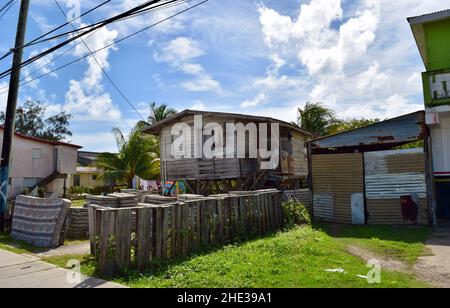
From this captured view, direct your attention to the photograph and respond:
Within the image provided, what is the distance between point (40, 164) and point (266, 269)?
2250 centimetres

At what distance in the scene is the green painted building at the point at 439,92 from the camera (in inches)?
446

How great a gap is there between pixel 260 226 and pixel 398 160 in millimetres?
5352

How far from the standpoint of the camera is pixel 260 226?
32.2 ft

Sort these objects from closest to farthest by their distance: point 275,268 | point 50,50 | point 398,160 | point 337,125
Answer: point 275,268
point 50,50
point 398,160
point 337,125

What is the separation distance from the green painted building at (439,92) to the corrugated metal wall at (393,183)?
1204mm

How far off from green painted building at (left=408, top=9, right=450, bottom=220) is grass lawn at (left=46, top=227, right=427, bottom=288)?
486 centimetres

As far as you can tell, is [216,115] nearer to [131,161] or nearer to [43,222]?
[43,222]

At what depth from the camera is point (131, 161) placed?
27.9 metres

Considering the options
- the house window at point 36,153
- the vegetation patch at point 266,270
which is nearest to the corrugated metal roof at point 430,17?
the vegetation patch at point 266,270

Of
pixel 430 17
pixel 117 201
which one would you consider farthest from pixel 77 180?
pixel 430 17

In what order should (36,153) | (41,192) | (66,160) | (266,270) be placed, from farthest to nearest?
(66,160) → (36,153) → (41,192) → (266,270)

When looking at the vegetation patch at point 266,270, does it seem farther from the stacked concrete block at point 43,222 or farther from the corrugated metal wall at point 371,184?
the corrugated metal wall at point 371,184

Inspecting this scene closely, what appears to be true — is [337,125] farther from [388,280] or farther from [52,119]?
[52,119]

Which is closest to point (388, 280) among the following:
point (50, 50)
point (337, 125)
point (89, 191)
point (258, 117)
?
point (50, 50)
